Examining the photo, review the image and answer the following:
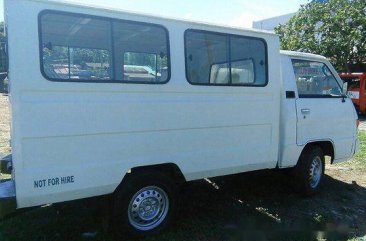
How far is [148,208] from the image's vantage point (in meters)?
4.26

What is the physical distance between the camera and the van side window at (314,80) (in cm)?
558

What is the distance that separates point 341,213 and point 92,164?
143 inches

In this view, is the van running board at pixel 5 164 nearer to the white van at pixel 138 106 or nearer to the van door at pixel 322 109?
the white van at pixel 138 106

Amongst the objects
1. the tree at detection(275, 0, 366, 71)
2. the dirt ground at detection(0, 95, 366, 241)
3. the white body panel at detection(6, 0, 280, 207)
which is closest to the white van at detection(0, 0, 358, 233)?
the white body panel at detection(6, 0, 280, 207)

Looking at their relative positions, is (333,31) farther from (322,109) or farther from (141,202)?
(141,202)

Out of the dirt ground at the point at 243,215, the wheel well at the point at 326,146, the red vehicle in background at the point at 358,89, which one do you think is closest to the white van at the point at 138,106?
the wheel well at the point at 326,146

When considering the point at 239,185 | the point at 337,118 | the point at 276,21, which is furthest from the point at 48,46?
the point at 276,21

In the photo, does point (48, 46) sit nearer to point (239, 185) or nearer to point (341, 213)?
point (239, 185)

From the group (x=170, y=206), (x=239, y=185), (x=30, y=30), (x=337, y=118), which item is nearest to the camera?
(x=30, y=30)

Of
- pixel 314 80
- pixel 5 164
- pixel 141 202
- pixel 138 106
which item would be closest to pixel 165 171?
pixel 141 202

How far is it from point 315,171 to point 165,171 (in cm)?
280

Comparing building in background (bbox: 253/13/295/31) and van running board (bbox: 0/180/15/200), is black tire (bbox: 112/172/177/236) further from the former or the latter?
building in background (bbox: 253/13/295/31)

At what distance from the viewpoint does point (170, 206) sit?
14.4 feet

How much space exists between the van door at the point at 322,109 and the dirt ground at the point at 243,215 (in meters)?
0.81
